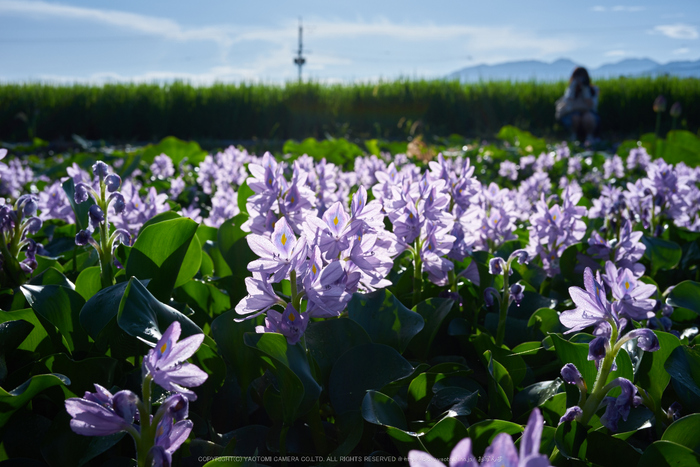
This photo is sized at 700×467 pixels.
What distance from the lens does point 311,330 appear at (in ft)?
4.95

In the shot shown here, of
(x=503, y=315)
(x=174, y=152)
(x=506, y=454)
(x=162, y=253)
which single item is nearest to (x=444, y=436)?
(x=506, y=454)

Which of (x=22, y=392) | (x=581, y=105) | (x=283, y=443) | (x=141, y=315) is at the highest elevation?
(x=581, y=105)

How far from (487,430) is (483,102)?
752 inches

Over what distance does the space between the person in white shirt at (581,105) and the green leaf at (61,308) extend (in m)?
15.0

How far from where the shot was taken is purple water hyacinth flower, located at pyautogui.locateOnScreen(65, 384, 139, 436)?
2.79ft

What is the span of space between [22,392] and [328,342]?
721 mm

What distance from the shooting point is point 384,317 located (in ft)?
5.25

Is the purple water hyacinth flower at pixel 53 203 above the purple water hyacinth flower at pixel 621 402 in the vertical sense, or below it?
above

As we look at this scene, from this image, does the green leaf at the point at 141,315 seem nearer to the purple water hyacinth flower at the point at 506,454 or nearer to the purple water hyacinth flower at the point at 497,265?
the purple water hyacinth flower at the point at 506,454

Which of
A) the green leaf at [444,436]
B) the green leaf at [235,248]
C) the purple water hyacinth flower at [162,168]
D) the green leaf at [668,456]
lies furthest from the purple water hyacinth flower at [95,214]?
the purple water hyacinth flower at [162,168]

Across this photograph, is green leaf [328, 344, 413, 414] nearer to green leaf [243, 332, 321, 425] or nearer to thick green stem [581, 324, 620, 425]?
green leaf [243, 332, 321, 425]

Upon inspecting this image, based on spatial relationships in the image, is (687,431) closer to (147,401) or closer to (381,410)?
(381,410)

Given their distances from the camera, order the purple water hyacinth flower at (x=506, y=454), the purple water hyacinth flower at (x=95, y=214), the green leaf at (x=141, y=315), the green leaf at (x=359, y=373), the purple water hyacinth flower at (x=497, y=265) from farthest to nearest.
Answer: the purple water hyacinth flower at (x=497, y=265) < the purple water hyacinth flower at (x=95, y=214) < the green leaf at (x=359, y=373) < the green leaf at (x=141, y=315) < the purple water hyacinth flower at (x=506, y=454)

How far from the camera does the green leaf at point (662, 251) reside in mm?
2531
